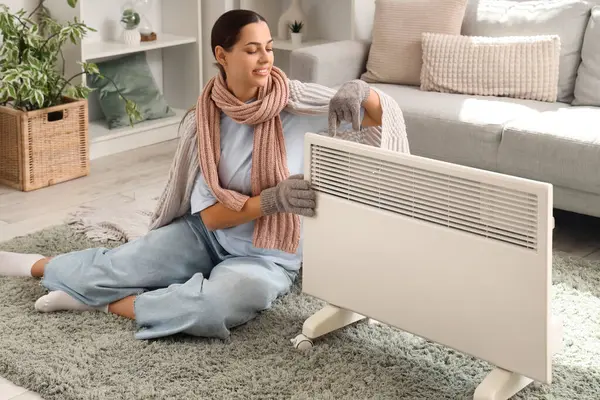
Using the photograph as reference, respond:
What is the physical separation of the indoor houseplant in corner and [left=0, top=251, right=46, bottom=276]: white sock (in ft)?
2.87

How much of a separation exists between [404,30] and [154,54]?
4.80ft

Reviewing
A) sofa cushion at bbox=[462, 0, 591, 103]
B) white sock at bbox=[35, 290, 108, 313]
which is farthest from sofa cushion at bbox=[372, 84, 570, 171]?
white sock at bbox=[35, 290, 108, 313]

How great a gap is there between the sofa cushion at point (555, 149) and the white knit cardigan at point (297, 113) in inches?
32.5

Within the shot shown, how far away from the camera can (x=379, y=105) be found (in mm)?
2574

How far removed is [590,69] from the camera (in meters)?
3.72

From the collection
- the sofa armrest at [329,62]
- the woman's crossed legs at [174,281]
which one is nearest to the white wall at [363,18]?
the sofa armrest at [329,62]

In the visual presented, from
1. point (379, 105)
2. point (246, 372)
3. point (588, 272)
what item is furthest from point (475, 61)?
point (246, 372)

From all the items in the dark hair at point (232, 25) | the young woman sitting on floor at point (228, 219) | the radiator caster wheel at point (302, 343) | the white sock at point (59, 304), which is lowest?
the radiator caster wheel at point (302, 343)

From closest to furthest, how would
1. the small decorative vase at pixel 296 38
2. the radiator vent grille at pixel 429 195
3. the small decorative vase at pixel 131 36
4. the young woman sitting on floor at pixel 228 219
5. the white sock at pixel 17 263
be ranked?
the radiator vent grille at pixel 429 195, the young woman sitting on floor at pixel 228 219, the white sock at pixel 17 263, the small decorative vase at pixel 131 36, the small decorative vase at pixel 296 38

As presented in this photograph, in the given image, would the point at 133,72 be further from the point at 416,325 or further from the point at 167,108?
the point at 416,325

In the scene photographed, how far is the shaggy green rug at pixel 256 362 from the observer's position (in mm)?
2283

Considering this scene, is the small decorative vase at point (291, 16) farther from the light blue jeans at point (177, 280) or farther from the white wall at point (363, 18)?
the light blue jeans at point (177, 280)

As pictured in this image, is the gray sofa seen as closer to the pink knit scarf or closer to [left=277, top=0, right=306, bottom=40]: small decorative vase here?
[left=277, top=0, right=306, bottom=40]: small decorative vase

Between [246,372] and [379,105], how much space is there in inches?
31.1
